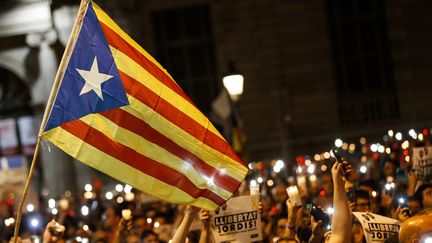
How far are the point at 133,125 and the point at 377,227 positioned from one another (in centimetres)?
204

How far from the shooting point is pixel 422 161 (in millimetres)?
12070

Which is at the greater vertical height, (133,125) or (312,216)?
(133,125)

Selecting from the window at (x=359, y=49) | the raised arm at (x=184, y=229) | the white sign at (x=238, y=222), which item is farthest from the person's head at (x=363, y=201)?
the window at (x=359, y=49)

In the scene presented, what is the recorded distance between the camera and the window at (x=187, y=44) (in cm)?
2889

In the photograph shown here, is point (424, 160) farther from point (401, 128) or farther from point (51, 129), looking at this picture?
point (401, 128)

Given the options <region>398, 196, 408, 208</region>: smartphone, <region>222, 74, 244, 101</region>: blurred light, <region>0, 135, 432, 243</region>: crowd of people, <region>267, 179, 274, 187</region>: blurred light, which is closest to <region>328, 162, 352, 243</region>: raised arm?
<region>0, 135, 432, 243</region>: crowd of people

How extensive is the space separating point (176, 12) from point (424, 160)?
1744cm

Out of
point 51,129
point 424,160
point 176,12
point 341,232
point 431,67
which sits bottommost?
point 341,232

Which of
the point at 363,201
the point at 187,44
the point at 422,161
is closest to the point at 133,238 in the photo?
the point at 363,201

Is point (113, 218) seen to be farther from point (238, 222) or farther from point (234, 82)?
point (238, 222)

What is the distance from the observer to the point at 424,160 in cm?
1209

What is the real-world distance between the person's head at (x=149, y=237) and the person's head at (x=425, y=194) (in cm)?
258

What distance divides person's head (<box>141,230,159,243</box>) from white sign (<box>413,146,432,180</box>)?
9.69ft

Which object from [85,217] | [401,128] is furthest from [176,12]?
[85,217]
